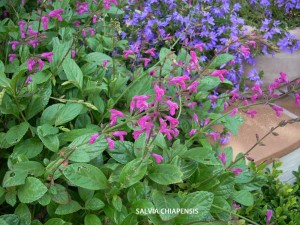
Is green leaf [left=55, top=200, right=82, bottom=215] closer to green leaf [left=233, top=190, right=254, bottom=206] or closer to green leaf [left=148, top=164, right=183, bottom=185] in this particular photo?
green leaf [left=148, top=164, right=183, bottom=185]

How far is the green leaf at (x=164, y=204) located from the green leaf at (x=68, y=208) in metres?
0.25

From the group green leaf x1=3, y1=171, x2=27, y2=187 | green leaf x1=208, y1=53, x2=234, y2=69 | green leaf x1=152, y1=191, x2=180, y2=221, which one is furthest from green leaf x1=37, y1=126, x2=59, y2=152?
green leaf x1=208, y1=53, x2=234, y2=69

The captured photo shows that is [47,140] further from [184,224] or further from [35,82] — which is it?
[184,224]

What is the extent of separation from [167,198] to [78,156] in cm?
34

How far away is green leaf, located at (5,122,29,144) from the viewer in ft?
5.20

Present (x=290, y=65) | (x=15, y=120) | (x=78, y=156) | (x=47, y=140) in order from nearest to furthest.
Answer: (x=78, y=156) → (x=47, y=140) → (x=15, y=120) → (x=290, y=65)

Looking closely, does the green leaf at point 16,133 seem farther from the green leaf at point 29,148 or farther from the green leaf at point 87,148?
the green leaf at point 87,148

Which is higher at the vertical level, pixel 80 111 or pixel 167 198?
pixel 80 111

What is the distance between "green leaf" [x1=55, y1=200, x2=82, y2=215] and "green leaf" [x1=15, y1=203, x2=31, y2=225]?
0.09m

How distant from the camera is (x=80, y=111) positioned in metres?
1.69

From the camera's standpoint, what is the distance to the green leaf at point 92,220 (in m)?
1.49

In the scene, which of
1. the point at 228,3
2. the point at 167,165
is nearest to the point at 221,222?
the point at 167,165

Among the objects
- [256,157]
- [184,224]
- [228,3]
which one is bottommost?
[256,157]

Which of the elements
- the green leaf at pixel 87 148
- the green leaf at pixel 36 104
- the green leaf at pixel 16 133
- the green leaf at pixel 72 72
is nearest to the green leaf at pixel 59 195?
the green leaf at pixel 87 148
